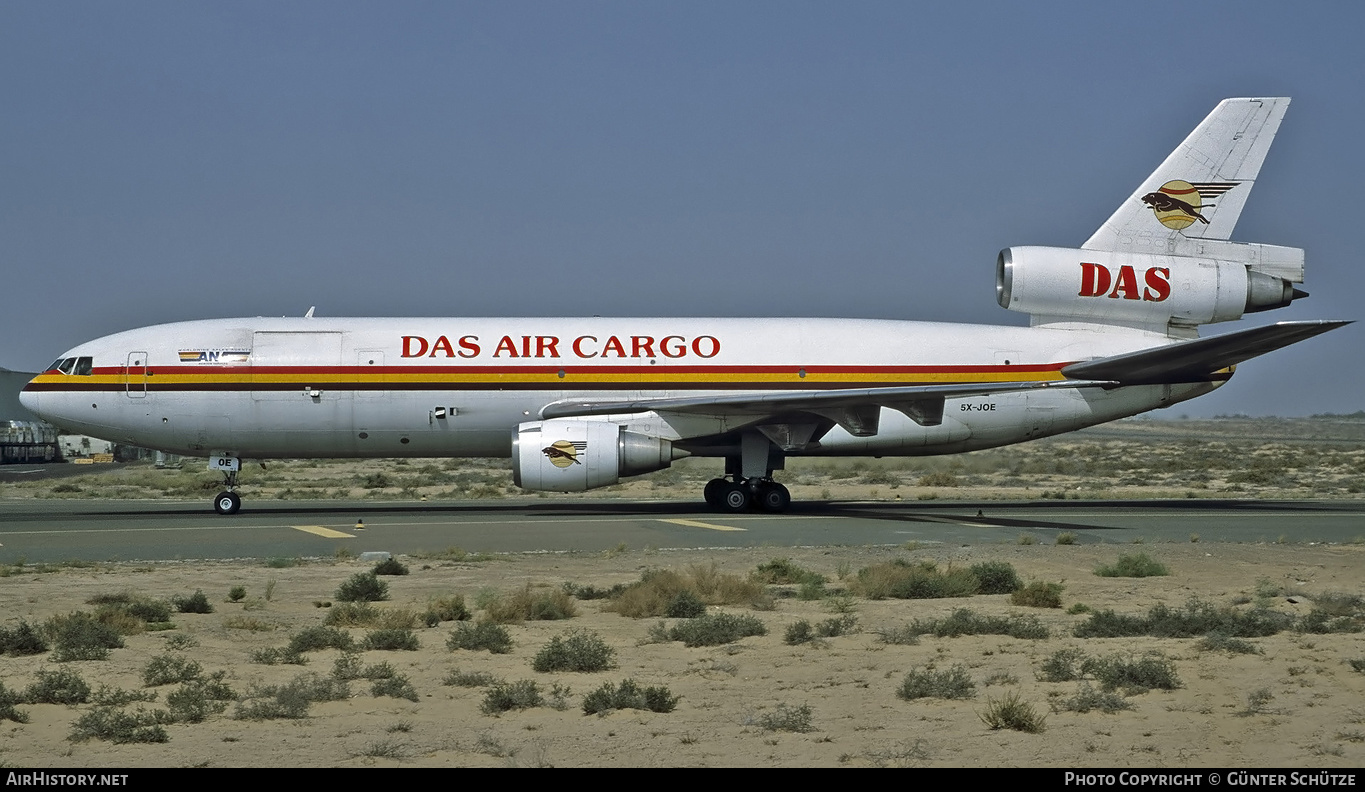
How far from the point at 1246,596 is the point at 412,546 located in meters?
11.4

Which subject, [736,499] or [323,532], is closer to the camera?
[323,532]

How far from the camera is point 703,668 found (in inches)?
381

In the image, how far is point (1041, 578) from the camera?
1473 centimetres

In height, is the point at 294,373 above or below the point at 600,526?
above

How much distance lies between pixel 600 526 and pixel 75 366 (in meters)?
11.1

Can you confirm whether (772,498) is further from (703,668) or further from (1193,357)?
(703,668)

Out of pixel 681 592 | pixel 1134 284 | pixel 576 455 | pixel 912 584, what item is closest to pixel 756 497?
pixel 576 455

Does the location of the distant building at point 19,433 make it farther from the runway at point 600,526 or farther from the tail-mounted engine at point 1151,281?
the tail-mounted engine at point 1151,281

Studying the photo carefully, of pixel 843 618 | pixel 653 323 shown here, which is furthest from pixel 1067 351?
pixel 843 618

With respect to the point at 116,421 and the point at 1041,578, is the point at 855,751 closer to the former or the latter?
the point at 1041,578

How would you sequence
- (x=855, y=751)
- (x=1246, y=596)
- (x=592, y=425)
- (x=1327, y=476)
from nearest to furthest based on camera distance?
(x=855, y=751) < (x=1246, y=596) < (x=592, y=425) < (x=1327, y=476)

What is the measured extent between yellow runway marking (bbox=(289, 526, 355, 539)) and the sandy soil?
21.2 ft

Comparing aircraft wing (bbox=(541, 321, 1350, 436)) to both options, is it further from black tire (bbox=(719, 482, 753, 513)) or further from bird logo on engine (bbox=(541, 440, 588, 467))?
black tire (bbox=(719, 482, 753, 513))

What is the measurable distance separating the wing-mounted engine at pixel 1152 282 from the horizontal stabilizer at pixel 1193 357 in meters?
1.35
